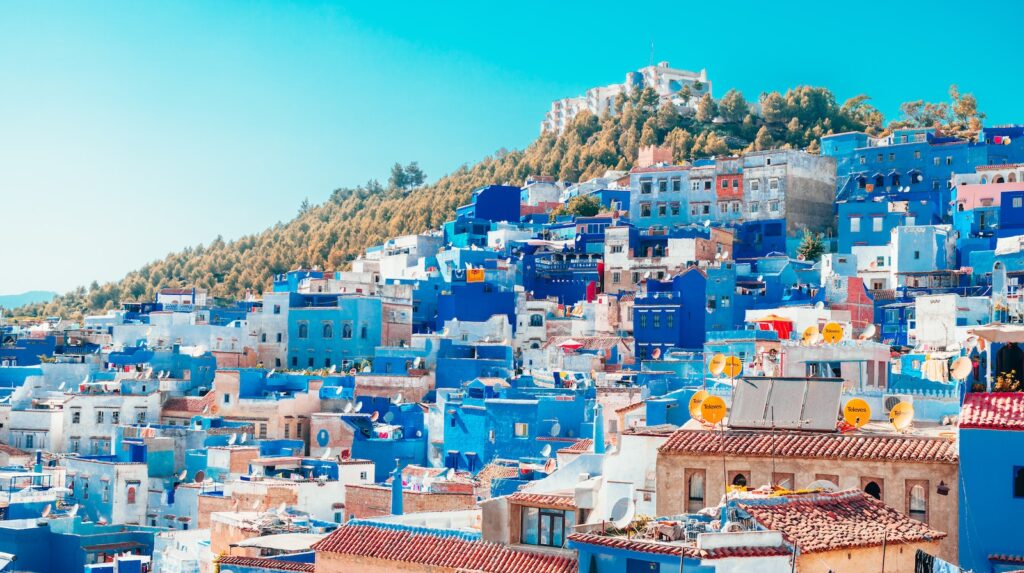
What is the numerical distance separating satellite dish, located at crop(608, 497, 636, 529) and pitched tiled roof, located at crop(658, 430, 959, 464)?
0.69 metres

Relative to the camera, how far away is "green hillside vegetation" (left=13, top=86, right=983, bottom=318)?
76062 millimetres

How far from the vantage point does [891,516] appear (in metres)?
14.5

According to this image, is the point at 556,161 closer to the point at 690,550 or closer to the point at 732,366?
the point at 732,366

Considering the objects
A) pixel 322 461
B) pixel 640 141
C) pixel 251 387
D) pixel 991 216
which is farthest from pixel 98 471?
pixel 640 141

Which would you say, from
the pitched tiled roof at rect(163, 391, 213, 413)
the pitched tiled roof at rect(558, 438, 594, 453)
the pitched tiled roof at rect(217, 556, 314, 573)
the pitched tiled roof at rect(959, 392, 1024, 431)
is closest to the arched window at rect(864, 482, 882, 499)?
the pitched tiled roof at rect(959, 392, 1024, 431)

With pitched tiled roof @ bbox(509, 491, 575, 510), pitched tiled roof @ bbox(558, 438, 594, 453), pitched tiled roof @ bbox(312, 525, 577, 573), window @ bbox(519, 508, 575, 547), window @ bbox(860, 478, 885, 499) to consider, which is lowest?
pitched tiled roof @ bbox(312, 525, 577, 573)

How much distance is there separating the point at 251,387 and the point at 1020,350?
89.7 feet

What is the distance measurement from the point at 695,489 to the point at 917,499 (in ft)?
7.87

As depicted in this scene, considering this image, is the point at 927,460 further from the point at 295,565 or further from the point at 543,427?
the point at 543,427

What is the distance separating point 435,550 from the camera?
1697cm

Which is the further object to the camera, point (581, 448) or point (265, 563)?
point (581, 448)

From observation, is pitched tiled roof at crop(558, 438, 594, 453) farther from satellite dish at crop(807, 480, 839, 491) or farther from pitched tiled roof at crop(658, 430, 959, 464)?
satellite dish at crop(807, 480, 839, 491)

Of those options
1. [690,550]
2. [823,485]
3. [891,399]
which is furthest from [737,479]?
[891,399]

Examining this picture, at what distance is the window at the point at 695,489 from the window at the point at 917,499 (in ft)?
7.27
